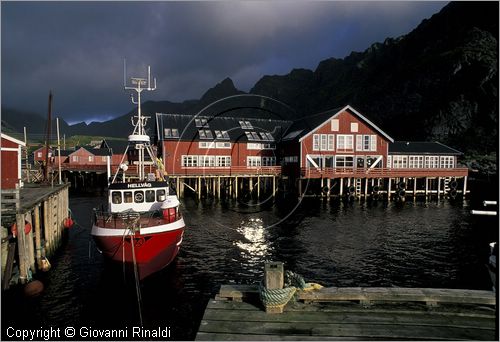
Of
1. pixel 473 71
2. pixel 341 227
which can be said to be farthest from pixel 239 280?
pixel 473 71

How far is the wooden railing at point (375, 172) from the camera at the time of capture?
49406 mm

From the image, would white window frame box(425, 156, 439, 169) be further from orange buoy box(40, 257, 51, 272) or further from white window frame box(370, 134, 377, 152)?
orange buoy box(40, 257, 51, 272)

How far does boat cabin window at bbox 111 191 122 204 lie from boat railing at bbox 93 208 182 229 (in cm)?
136

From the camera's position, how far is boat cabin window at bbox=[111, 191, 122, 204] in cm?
2092

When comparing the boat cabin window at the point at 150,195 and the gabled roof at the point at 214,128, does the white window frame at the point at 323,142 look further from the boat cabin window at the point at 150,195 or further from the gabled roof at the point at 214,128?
the boat cabin window at the point at 150,195

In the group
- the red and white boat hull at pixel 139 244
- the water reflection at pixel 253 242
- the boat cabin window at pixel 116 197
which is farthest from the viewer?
the water reflection at pixel 253 242

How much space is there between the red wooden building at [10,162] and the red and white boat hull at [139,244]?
14.2 metres

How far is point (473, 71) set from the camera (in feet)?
305

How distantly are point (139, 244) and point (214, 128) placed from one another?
41.9 meters

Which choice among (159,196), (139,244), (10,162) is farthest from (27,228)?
(10,162)

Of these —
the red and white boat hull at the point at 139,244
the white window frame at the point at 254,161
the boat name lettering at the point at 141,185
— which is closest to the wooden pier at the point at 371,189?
the white window frame at the point at 254,161

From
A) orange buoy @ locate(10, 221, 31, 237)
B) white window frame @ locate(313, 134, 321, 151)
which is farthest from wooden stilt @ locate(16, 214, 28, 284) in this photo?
white window frame @ locate(313, 134, 321, 151)

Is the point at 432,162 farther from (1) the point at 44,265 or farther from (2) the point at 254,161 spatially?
(1) the point at 44,265

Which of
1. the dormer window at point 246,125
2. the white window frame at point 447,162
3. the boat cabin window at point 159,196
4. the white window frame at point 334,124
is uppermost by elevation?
the dormer window at point 246,125
